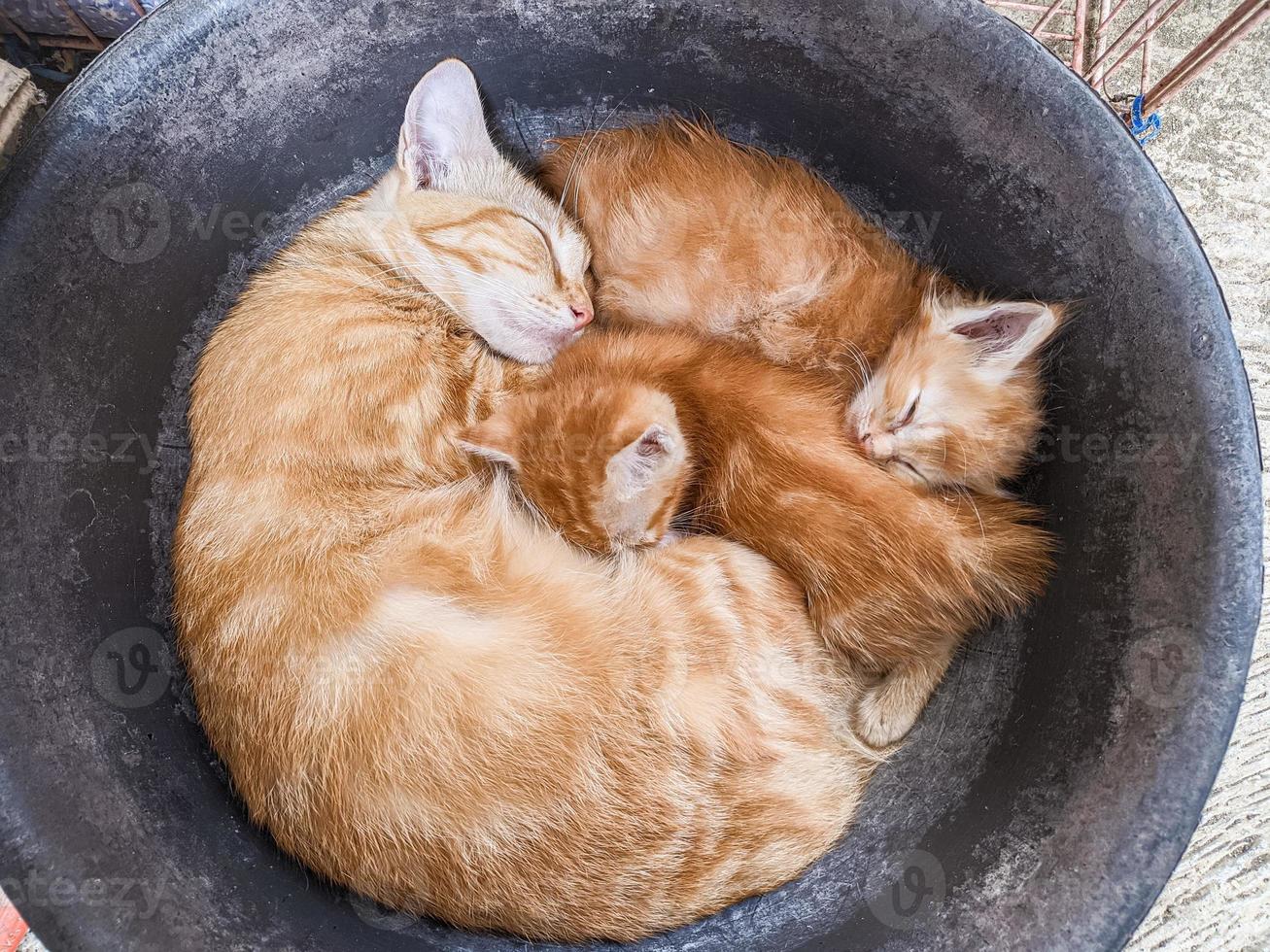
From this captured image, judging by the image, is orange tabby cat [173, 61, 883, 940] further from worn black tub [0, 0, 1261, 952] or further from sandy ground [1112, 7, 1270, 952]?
sandy ground [1112, 7, 1270, 952]

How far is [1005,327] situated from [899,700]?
0.57 metres

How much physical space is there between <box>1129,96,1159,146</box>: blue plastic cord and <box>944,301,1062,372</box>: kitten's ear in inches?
22.8

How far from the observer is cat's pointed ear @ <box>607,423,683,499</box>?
42.9 inches

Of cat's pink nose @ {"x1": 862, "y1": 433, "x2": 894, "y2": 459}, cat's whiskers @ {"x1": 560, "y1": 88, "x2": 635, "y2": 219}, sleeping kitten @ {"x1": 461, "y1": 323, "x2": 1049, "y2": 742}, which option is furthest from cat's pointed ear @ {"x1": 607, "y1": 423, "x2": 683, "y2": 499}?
cat's whiskers @ {"x1": 560, "y1": 88, "x2": 635, "y2": 219}

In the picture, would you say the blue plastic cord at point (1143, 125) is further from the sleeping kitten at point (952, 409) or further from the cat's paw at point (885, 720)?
the cat's paw at point (885, 720)

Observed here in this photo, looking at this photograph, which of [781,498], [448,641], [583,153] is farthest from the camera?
[583,153]

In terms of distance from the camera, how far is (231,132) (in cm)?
120

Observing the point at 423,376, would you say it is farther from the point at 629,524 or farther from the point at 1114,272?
the point at 1114,272

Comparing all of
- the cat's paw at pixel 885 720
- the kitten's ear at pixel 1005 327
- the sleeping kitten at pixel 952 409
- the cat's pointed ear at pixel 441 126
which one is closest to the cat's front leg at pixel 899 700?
the cat's paw at pixel 885 720

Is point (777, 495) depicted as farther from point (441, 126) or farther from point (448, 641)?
point (441, 126)

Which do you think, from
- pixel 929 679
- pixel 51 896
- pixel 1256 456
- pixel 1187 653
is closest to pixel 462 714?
pixel 51 896

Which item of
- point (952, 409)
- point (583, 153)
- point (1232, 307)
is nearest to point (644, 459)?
point (952, 409)

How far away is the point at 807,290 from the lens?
1.31 meters

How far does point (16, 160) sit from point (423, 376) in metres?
0.58
